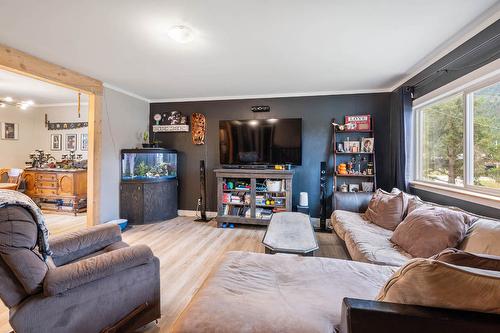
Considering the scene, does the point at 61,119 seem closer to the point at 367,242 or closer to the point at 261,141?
the point at 261,141

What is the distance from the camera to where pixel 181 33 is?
2156 millimetres

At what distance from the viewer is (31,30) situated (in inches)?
87.0

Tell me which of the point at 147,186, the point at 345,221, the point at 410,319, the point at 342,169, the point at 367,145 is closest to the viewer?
the point at 410,319

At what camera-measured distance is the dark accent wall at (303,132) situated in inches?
159

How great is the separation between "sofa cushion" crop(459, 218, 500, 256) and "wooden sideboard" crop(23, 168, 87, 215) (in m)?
6.12

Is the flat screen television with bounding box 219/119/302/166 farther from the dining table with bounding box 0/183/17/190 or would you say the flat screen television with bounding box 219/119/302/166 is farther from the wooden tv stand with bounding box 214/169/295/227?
the dining table with bounding box 0/183/17/190

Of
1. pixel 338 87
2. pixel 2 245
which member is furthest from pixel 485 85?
pixel 2 245

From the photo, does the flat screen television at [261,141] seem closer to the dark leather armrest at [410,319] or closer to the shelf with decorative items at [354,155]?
the shelf with decorative items at [354,155]

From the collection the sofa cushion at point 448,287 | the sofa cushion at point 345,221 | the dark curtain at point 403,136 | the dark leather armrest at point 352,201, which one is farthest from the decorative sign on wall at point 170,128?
the sofa cushion at point 448,287

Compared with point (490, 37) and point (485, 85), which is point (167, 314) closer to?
point (485, 85)

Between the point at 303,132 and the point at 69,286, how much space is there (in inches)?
152

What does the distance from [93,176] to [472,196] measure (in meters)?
4.85

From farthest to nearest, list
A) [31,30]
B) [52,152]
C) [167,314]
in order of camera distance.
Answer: [52,152] < [31,30] < [167,314]

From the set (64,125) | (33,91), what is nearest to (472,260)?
(33,91)
